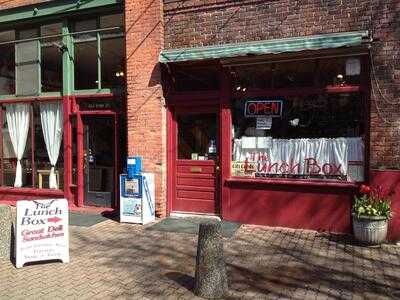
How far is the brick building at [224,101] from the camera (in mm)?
8219

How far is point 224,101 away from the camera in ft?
30.7

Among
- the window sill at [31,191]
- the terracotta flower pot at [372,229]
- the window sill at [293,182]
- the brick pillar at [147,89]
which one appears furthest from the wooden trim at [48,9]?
the terracotta flower pot at [372,229]

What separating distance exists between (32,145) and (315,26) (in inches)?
296

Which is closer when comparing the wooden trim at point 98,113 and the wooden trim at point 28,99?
the wooden trim at point 98,113

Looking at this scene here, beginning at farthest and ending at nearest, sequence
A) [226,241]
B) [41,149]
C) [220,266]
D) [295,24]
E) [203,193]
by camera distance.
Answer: [41,149] < [203,193] < [295,24] < [226,241] < [220,266]

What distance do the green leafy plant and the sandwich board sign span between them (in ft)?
15.5

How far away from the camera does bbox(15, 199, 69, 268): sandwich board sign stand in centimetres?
680

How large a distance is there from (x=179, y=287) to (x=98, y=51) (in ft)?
21.9

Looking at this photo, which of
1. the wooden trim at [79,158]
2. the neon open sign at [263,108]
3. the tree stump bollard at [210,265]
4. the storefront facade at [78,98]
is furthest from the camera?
the wooden trim at [79,158]

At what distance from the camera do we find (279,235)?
8.37m

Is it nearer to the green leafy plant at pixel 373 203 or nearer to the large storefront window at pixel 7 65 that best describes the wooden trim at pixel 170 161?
the green leafy plant at pixel 373 203

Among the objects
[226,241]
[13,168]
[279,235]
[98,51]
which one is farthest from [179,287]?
[13,168]

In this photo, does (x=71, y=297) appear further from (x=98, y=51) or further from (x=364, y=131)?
(x=98, y=51)

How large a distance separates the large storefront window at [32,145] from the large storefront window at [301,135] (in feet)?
15.5
